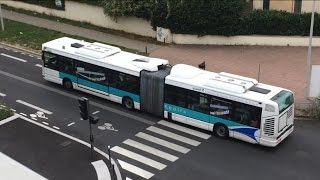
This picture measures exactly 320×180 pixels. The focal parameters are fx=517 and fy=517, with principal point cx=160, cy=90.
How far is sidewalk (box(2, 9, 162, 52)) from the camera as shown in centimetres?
3730

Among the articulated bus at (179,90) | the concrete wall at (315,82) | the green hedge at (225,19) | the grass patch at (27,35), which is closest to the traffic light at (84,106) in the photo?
the articulated bus at (179,90)

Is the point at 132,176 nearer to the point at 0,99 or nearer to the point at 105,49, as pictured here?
the point at 105,49

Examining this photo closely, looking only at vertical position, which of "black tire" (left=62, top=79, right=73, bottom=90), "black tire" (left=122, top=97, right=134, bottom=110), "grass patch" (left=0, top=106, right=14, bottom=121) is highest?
"black tire" (left=62, top=79, right=73, bottom=90)

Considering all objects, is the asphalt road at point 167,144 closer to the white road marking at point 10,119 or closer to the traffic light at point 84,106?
the white road marking at point 10,119

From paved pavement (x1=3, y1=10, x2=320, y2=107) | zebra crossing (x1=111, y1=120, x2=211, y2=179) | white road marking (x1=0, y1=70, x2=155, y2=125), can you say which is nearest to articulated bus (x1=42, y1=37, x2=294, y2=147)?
white road marking (x1=0, y1=70, x2=155, y2=125)

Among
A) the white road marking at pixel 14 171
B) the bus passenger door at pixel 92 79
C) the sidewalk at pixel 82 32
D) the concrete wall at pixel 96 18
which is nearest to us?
the white road marking at pixel 14 171

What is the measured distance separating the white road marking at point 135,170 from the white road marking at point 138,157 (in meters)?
0.54

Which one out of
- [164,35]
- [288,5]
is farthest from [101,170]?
[288,5]

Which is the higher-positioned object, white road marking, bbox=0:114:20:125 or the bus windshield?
the bus windshield

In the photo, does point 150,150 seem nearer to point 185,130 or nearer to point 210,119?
point 185,130

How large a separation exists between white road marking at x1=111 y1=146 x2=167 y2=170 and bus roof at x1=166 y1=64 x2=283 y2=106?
166 inches

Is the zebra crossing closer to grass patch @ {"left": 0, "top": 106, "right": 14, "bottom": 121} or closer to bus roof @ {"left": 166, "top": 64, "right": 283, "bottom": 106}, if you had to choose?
bus roof @ {"left": 166, "top": 64, "right": 283, "bottom": 106}

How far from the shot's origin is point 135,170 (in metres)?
22.1

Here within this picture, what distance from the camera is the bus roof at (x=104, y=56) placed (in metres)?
26.7
